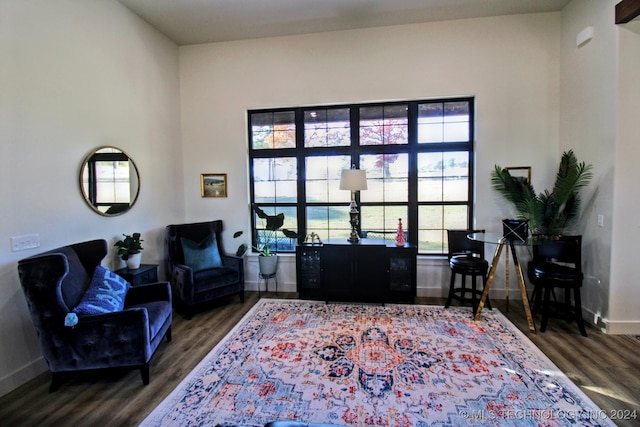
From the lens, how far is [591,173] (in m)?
3.31

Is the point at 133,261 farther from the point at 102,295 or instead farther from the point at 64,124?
the point at 64,124

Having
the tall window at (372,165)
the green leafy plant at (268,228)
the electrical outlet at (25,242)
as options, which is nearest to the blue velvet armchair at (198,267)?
the green leafy plant at (268,228)

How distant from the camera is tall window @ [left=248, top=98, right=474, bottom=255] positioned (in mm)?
4227

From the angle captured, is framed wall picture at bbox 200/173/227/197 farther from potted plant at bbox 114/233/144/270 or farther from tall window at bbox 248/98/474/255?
potted plant at bbox 114/233/144/270

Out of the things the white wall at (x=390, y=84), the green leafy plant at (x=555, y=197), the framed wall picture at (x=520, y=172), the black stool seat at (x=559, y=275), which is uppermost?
the white wall at (x=390, y=84)

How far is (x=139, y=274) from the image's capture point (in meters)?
3.22

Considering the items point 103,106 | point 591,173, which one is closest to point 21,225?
point 103,106

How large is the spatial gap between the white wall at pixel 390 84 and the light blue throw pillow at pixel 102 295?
2.03m

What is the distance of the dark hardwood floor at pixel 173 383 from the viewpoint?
6.68ft

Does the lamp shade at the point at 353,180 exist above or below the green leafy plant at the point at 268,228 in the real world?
above

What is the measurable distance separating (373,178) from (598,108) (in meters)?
2.57

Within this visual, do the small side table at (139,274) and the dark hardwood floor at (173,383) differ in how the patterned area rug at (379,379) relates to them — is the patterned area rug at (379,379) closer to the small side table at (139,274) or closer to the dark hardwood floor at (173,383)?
the dark hardwood floor at (173,383)

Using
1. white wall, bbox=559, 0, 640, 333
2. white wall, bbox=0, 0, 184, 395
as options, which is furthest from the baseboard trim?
white wall, bbox=559, 0, 640, 333

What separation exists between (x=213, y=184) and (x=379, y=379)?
3549 millimetres
